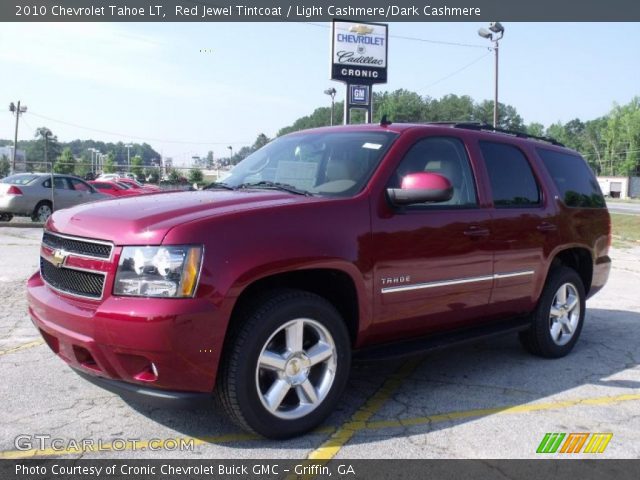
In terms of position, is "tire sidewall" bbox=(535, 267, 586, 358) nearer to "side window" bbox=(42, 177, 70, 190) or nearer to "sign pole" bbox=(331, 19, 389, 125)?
"side window" bbox=(42, 177, 70, 190)

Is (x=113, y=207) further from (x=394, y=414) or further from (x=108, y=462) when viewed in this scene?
(x=394, y=414)

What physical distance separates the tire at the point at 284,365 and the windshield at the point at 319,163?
0.87 m

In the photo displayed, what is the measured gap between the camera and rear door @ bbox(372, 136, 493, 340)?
3879 millimetres

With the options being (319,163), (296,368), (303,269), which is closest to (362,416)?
(296,368)

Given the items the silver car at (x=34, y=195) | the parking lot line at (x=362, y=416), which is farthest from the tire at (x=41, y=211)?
the parking lot line at (x=362, y=416)

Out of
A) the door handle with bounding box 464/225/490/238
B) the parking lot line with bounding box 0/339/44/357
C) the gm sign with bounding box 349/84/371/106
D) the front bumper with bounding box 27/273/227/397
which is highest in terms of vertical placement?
the gm sign with bounding box 349/84/371/106

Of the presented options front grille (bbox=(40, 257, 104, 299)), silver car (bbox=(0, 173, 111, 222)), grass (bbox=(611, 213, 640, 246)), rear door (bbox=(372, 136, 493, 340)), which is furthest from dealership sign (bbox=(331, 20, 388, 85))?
front grille (bbox=(40, 257, 104, 299))

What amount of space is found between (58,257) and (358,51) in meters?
21.0

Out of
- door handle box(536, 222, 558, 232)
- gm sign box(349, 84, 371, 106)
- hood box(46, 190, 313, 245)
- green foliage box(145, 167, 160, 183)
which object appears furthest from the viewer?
green foliage box(145, 167, 160, 183)

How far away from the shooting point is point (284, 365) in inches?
135

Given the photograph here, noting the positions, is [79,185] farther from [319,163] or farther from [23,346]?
[319,163]

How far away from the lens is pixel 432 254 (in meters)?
4.11

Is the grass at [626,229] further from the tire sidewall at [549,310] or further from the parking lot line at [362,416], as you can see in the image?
the parking lot line at [362,416]

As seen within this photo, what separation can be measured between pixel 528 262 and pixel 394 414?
1825 mm
